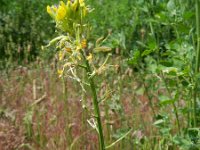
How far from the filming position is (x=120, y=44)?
9.18 ft

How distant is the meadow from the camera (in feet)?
6.47

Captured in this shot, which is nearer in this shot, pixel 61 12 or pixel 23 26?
pixel 61 12

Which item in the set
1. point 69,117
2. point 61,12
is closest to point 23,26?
Answer: point 69,117

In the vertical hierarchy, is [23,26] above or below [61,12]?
above

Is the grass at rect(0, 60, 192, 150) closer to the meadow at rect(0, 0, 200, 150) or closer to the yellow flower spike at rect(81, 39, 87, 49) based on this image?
the meadow at rect(0, 0, 200, 150)

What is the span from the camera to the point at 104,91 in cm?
380

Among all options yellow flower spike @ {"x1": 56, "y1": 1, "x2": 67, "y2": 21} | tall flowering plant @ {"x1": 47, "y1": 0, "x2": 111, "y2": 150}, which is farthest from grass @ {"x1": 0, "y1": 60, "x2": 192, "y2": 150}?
yellow flower spike @ {"x1": 56, "y1": 1, "x2": 67, "y2": 21}

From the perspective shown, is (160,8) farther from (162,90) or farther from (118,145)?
(162,90)

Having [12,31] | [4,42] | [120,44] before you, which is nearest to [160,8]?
[120,44]

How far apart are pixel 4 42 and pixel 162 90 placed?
8.02 ft

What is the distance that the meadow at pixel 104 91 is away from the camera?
197 cm

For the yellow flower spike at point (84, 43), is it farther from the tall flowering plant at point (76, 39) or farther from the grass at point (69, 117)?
the grass at point (69, 117)

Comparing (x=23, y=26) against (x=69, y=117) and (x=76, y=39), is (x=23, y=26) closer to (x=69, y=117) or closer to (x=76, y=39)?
(x=69, y=117)

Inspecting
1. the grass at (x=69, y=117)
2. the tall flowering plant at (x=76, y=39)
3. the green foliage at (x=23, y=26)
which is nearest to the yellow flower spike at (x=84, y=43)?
the tall flowering plant at (x=76, y=39)
